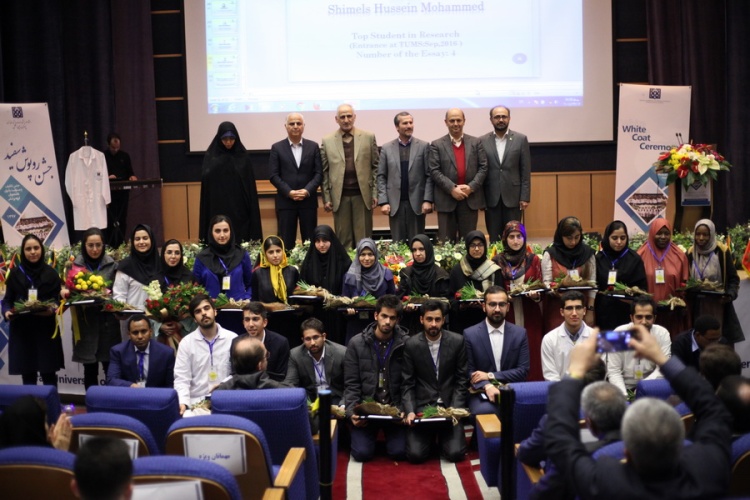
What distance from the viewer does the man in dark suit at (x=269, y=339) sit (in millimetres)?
5734

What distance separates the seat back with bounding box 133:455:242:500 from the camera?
8.56ft

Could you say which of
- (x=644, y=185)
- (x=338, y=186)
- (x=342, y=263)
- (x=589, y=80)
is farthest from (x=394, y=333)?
(x=589, y=80)

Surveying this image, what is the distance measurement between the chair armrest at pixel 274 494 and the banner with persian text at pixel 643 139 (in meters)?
6.77

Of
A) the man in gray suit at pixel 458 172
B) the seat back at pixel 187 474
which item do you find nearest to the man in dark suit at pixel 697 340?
the man in gray suit at pixel 458 172

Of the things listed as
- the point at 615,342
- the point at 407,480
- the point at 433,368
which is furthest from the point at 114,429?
the point at 433,368

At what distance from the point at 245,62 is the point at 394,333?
547 centimetres

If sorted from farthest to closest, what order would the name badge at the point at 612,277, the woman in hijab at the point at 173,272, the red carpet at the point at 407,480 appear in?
the name badge at the point at 612,277
the woman in hijab at the point at 173,272
the red carpet at the point at 407,480

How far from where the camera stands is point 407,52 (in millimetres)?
10156

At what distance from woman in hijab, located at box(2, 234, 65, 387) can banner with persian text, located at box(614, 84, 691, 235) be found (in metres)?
5.84

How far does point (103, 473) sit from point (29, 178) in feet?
27.0

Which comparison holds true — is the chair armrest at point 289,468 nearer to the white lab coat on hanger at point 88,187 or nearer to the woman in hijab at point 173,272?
the woman in hijab at point 173,272

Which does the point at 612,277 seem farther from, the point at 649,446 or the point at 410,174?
the point at 649,446

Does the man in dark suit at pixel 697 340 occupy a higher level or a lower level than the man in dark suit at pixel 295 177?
lower

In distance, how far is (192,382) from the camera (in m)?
5.65
